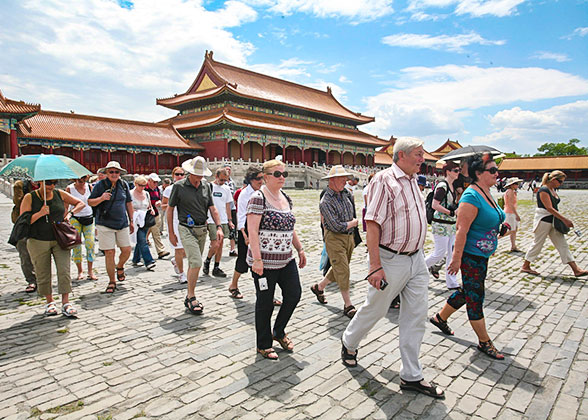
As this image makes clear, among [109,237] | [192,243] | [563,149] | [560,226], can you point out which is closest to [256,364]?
[192,243]

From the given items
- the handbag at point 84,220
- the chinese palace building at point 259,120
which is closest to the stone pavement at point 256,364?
the handbag at point 84,220

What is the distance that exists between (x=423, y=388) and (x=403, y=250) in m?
1.05

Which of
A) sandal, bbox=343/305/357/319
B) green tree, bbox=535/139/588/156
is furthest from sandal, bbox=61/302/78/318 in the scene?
green tree, bbox=535/139/588/156

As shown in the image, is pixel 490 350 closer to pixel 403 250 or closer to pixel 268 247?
pixel 403 250

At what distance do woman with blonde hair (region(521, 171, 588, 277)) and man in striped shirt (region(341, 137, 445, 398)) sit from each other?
4240 mm

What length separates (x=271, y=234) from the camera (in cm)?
349

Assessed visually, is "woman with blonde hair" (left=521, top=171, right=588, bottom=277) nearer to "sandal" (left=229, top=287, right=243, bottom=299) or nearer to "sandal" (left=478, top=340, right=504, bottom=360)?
"sandal" (left=478, top=340, right=504, bottom=360)

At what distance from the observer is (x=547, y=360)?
3.46 m

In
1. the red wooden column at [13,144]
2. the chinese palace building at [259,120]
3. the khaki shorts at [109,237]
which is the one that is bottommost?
the khaki shorts at [109,237]

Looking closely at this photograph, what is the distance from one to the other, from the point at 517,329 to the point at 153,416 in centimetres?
376

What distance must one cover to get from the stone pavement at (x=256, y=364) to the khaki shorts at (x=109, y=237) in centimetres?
70

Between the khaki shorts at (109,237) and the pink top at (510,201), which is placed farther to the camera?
the pink top at (510,201)

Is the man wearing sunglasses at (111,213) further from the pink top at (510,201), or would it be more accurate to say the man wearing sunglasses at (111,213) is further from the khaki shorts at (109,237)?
the pink top at (510,201)

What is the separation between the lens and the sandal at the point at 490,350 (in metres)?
3.48
